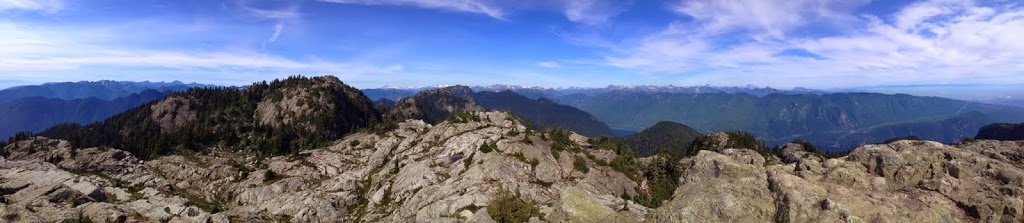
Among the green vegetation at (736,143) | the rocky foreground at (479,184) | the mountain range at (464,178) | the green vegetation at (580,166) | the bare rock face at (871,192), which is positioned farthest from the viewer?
the green vegetation at (736,143)

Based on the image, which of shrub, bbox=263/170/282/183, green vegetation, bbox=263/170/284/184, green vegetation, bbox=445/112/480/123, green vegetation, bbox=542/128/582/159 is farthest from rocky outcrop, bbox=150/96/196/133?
green vegetation, bbox=542/128/582/159

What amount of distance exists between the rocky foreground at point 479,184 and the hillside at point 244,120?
14006 mm

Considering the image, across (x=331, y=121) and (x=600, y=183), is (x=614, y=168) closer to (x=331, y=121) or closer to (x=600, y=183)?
(x=600, y=183)

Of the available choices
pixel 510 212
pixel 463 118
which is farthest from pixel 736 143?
pixel 510 212

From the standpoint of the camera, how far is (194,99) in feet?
600

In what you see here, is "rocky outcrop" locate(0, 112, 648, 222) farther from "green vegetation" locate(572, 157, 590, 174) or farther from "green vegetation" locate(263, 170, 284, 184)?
"green vegetation" locate(572, 157, 590, 174)

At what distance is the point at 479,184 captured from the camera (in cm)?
6072

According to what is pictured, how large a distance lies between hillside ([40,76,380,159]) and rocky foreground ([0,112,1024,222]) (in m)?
14.0

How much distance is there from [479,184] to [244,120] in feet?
430

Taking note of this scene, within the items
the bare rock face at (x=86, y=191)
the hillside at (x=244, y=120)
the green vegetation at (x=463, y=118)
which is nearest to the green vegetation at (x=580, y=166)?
the green vegetation at (x=463, y=118)

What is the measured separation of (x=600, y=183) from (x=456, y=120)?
46.6 m

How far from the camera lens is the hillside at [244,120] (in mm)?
131875

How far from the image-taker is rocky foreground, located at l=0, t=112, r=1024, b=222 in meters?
21.0

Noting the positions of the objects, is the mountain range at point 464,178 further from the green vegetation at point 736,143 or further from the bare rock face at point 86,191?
the green vegetation at point 736,143
